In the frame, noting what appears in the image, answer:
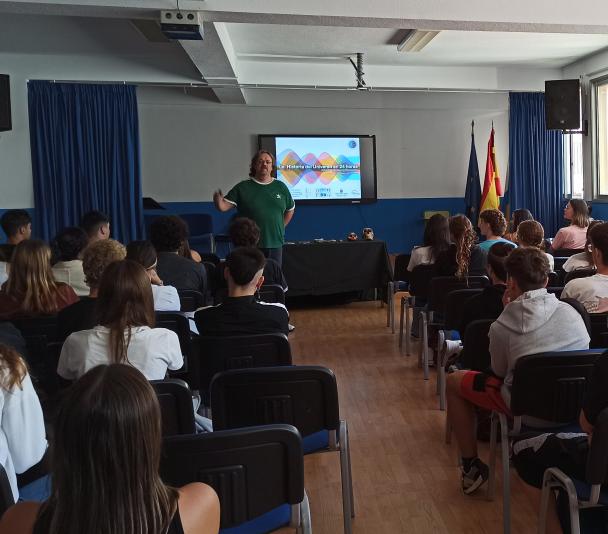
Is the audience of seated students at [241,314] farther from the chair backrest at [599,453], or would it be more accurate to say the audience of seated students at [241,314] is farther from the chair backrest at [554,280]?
the chair backrest at [554,280]

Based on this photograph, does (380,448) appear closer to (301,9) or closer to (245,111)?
(301,9)

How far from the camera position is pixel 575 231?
571 centimetres

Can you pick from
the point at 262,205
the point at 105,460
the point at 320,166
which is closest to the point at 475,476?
the point at 105,460

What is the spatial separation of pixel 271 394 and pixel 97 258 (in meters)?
1.26

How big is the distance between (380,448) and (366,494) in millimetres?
519

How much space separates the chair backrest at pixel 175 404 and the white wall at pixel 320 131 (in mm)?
7679

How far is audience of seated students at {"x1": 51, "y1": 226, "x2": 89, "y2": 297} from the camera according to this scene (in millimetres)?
3809

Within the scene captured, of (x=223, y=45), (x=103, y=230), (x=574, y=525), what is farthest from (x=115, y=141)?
(x=574, y=525)

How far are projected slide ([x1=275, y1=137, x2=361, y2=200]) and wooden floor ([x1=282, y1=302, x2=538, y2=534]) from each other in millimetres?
4729

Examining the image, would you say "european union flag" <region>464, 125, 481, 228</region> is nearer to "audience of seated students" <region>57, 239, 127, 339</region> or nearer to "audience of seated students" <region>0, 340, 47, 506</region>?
"audience of seated students" <region>57, 239, 127, 339</region>

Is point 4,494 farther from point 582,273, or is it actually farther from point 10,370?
point 582,273

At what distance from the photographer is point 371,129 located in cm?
970

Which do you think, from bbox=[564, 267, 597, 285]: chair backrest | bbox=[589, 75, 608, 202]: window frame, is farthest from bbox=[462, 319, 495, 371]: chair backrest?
bbox=[589, 75, 608, 202]: window frame

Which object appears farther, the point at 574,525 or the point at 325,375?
the point at 325,375
